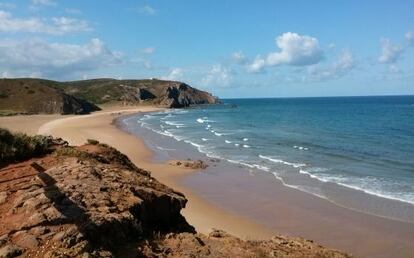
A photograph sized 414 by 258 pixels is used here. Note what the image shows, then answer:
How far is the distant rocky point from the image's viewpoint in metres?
95.2

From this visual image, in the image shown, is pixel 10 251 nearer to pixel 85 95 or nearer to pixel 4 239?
pixel 4 239

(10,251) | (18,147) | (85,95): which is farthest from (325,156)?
(85,95)

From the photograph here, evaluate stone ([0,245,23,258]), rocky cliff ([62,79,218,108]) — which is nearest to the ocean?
stone ([0,245,23,258])

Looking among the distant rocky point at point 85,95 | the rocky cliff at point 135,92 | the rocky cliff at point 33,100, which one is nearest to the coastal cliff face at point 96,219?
the distant rocky point at point 85,95

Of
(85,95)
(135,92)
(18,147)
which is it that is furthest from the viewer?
(135,92)

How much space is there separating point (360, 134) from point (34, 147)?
46.0 meters

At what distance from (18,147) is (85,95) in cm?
14946

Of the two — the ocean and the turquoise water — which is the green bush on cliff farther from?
the turquoise water

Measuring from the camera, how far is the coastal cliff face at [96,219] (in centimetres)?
705

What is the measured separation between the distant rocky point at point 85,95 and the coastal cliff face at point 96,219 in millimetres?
77820

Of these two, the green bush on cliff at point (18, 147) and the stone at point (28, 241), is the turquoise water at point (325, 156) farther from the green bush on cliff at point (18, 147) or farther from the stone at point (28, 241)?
the stone at point (28, 241)

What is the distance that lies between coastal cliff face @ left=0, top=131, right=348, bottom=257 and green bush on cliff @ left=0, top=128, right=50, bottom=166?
1.65 feet

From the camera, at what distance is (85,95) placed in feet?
512

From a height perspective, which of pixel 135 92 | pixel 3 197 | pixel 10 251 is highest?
pixel 135 92
